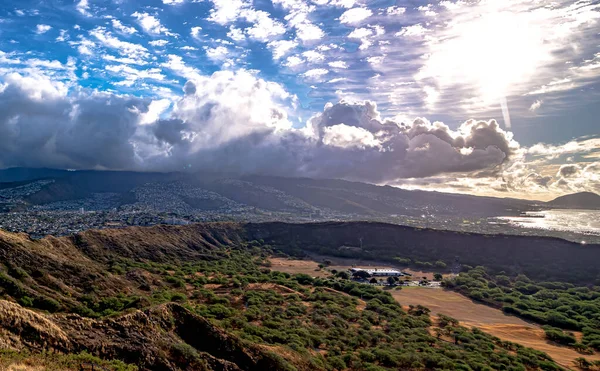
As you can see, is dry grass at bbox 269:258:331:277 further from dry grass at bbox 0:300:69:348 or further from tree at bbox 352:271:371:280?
dry grass at bbox 0:300:69:348

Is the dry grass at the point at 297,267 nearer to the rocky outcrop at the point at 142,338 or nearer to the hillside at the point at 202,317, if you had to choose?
the hillside at the point at 202,317

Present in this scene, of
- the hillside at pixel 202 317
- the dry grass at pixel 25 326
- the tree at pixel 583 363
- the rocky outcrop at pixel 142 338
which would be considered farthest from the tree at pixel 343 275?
the dry grass at pixel 25 326

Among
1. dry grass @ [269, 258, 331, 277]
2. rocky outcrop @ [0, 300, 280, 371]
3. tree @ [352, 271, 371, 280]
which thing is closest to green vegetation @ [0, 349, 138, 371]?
rocky outcrop @ [0, 300, 280, 371]

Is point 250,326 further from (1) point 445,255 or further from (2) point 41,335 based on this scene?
(1) point 445,255

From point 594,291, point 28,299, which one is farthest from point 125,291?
point 594,291

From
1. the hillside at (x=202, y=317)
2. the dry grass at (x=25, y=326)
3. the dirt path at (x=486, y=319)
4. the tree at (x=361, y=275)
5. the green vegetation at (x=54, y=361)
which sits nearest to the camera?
the green vegetation at (x=54, y=361)

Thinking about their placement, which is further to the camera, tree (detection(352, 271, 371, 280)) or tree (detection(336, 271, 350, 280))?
tree (detection(352, 271, 371, 280))
